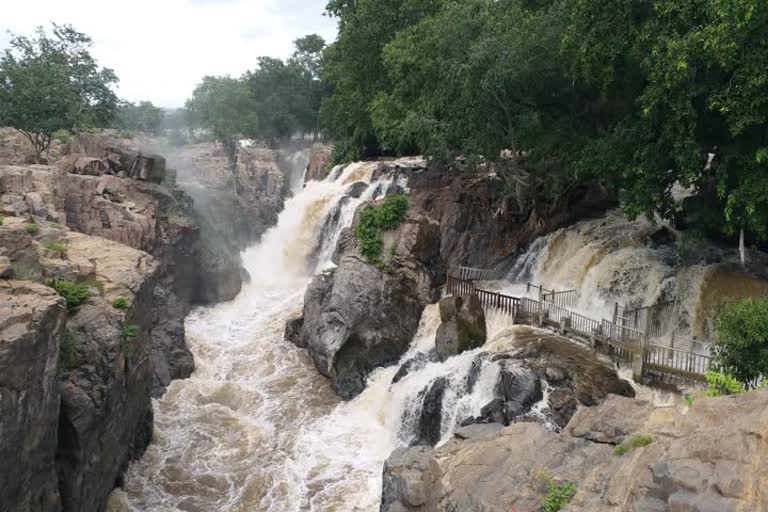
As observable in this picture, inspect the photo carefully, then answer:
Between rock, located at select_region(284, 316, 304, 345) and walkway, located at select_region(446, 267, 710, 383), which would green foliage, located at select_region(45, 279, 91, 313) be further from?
walkway, located at select_region(446, 267, 710, 383)

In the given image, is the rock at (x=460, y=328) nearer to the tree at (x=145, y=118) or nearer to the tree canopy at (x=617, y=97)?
the tree canopy at (x=617, y=97)

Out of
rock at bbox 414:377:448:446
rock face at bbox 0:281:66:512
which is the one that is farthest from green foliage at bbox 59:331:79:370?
rock at bbox 414:377:448:446

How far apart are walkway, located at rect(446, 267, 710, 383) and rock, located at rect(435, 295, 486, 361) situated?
2.27 ft

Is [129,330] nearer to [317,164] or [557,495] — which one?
[557,495]

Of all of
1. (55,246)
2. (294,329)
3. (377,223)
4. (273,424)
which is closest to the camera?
(55,246)

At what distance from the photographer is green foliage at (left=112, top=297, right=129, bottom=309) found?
1504 cm

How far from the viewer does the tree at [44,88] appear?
2731 centimetres

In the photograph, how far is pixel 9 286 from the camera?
11953 millimetres

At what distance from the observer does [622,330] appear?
1545cm

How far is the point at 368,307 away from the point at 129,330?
29.7ft

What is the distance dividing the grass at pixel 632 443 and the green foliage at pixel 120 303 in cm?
1230

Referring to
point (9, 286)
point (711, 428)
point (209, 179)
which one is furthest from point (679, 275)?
point (209, 179)

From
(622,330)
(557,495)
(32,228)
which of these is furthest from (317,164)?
(557,495)

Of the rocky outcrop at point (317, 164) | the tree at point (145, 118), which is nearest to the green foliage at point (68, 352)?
the rocky outcrop at point (317, 164)
